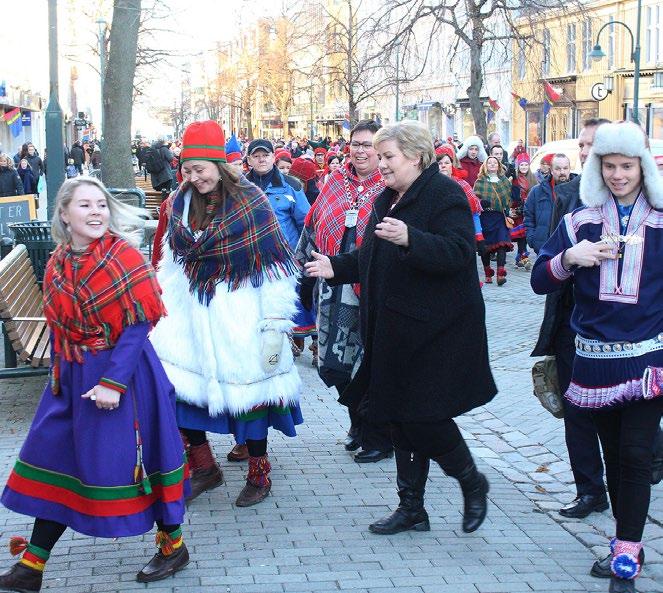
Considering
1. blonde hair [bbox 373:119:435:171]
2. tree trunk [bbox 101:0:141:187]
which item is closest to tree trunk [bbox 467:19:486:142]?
tree trunk [bbox 101:0:141:187]

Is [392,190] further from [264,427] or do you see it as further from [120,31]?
[120,31]

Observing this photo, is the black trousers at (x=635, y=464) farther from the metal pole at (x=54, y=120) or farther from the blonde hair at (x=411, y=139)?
the metal pole at (x=54, y=120)

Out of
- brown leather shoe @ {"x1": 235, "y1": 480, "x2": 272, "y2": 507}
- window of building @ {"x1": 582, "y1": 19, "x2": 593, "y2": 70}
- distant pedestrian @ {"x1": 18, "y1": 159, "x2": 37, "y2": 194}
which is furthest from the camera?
window of building @ {"x1": 582, "y1": 19, "x2": 593, "y2": 70}

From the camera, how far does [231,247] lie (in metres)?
5.67

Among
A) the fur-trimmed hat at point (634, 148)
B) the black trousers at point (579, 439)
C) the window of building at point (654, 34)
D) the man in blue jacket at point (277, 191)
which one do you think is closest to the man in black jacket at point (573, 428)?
the black trousers at point (579, 439)

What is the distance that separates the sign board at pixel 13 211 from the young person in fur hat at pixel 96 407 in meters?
10.2

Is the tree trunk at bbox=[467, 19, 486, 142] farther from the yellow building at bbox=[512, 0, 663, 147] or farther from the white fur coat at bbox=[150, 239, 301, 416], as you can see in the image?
the white fur coat at bbox=[150, 239, 301, 416]

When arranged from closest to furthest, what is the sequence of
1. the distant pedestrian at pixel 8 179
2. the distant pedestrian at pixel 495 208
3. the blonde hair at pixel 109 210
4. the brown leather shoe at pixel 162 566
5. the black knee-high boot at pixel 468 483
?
the blonde hair at pixel 109 210 → the brown leather shoe at pixel 162 566 → the black knee-high boot at pixel 468 483 → the distant pedestrian at pixel 495 208 → the distant pedestrian at pixel 8 179

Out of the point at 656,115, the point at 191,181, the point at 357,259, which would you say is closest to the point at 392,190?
the point at 357,259

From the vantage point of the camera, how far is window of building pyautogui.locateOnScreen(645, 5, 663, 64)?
131 ft

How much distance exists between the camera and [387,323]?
5.04 m

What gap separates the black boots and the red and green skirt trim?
124 cm

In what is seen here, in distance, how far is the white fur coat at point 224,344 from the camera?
5660 millimetres

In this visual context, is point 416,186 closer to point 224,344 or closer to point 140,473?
point 224,344
